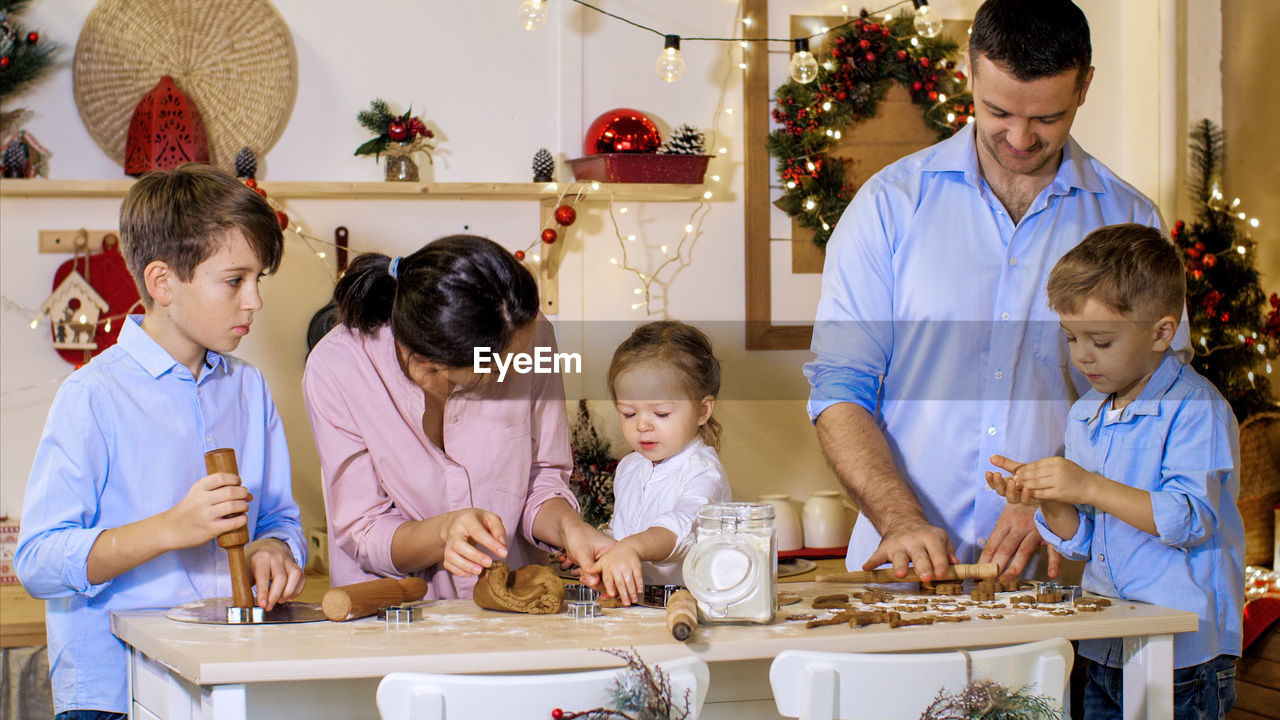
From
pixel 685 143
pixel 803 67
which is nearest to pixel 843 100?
pixel 803 67

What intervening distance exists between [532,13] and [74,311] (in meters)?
0.98

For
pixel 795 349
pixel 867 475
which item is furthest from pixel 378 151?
pixel 867 475

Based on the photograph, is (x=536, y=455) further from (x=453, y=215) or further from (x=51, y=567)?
(x=453, y=215)

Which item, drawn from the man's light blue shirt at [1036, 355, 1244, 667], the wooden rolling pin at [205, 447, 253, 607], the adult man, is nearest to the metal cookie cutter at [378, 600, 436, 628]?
the wooden rolling pin at [205, 447, 253, 607]

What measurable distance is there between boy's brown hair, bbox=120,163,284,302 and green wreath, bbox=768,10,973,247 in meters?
1.47

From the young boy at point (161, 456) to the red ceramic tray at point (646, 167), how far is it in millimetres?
1132

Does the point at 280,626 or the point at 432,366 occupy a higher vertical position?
the point at 432,366

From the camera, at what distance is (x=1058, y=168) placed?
4.42ft

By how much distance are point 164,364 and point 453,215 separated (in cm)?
128

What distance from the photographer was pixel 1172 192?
254 centimetres

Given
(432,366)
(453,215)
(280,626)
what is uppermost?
(453,215)

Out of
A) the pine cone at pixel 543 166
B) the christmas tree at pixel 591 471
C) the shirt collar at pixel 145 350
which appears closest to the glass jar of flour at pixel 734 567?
the shirt collar at pixel 145 350

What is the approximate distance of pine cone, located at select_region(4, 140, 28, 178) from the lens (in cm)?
212

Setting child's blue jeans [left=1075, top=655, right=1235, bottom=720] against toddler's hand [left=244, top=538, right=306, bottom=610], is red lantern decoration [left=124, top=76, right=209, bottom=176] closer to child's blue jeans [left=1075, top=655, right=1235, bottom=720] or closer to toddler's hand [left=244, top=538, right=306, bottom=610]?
toddler's hand [left=244, top=538, right=306, bottom=610]
